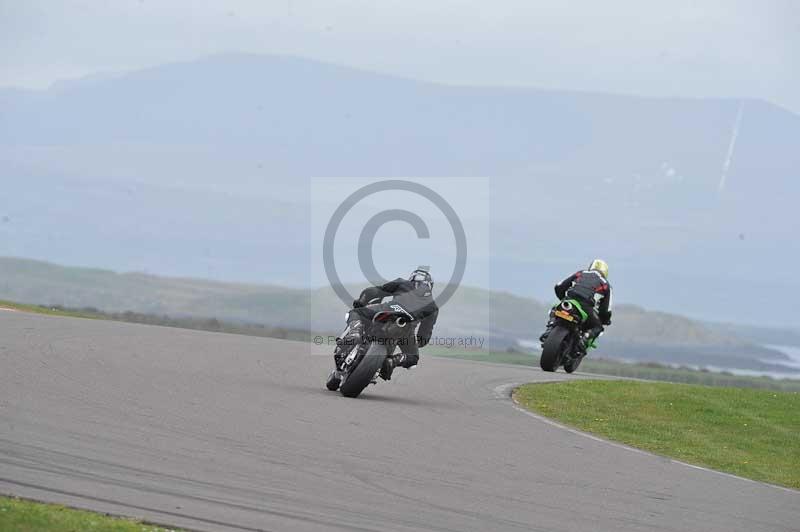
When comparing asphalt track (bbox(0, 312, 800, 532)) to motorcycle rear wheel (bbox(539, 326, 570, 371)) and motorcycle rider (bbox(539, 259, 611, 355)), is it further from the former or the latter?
motorcycle rear wheel (bbox(539, 326, 570, 371))

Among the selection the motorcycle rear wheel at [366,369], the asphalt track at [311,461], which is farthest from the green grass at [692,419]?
the motorcycle rear wheel at [366,369]

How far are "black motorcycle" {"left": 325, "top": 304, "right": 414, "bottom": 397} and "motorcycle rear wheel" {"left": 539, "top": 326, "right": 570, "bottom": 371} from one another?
27.5 ft

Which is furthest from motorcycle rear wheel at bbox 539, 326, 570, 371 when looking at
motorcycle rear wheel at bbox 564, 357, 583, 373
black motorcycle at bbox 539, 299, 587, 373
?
motorcycle rear wheel at bbox 564, 357, 583, 373

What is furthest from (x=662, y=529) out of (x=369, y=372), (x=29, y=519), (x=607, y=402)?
(x=607, y=402)

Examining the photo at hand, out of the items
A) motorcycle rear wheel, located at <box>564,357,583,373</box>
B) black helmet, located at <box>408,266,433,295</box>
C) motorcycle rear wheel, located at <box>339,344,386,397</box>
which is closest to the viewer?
motorcycle rear wheel, located at <box>339,344,386,397</box>

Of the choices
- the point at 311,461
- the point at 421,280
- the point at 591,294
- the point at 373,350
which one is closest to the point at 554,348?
the point at 591,294

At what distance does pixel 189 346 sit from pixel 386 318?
6.73m

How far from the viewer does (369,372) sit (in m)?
16.8

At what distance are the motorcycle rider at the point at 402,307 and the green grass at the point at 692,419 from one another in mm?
2081

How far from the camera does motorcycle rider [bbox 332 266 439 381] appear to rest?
1712cm

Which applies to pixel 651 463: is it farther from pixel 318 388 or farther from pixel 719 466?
pixel 318 388

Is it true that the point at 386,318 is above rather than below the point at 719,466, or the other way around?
above

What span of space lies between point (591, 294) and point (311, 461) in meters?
13.9

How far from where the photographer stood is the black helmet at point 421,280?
56.7 feet
